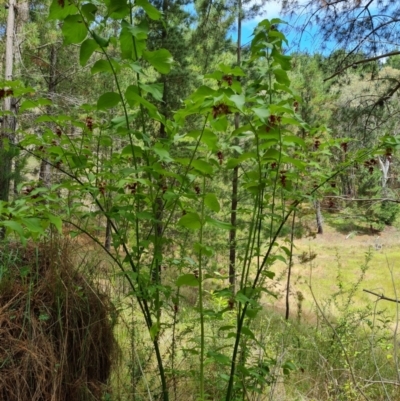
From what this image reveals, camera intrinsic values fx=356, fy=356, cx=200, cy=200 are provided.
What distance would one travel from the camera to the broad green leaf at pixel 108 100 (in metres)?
0.94

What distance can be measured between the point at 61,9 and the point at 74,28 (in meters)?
0.06

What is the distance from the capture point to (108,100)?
943 mm

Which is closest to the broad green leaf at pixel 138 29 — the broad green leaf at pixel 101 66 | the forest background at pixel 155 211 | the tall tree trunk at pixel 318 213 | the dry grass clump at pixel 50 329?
the forest background at pixel 155 211

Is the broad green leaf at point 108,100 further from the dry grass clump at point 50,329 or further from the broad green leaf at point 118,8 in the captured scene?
the dry grass clump at point 50,329

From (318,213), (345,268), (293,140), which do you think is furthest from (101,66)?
(318,213)

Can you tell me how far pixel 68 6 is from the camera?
2.72 ft

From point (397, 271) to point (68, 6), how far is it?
13.4 m

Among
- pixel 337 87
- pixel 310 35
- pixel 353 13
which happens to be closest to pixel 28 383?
pixel 310 35

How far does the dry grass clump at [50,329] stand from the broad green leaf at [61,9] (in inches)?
41.0

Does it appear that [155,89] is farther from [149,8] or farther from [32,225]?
[32,225]

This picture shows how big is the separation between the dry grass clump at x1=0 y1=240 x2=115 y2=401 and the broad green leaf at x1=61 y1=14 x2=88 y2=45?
1024 millimetres

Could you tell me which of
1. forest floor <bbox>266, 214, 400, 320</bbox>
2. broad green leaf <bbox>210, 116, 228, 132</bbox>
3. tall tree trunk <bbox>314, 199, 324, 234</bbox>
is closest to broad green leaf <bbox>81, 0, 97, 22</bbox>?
broad green leaf <bbox>210, 116, 228, 132</bbox>

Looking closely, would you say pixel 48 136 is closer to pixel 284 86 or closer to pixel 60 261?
pixel 60 261

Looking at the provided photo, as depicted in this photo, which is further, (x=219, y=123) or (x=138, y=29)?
(x=219, y=123)
